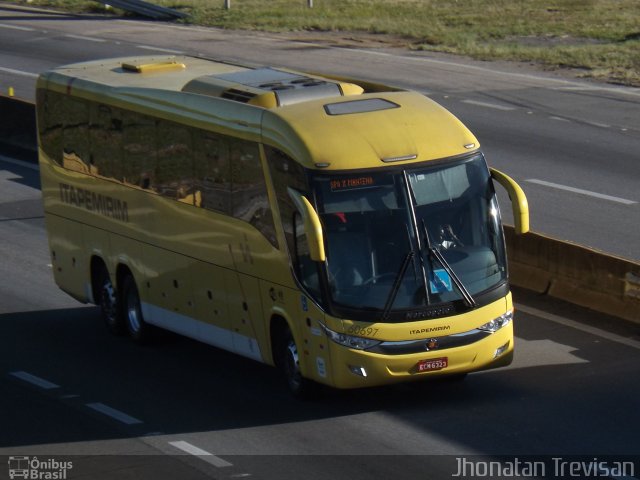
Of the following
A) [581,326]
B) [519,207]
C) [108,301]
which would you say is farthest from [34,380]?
[581,326]

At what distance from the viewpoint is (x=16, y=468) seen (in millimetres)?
11531

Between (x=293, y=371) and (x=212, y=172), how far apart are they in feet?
7.53

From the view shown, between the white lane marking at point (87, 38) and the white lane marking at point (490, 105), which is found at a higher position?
the white lane marking at point (490, 105)

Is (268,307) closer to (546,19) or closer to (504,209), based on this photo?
(504,209)

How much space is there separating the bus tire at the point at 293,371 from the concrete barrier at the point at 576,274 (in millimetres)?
4204

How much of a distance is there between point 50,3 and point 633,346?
123 ft

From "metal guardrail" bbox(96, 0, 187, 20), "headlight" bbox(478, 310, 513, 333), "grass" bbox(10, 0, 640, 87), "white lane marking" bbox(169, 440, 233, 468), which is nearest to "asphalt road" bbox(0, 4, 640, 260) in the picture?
"metal guardrail" bbox(96, 0, 187, 20)

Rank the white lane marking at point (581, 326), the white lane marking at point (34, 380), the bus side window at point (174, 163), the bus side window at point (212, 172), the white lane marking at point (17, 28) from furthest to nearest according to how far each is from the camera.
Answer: the white lane marking at point (17, 28), the white lane marking at point (581, 326), the bus side window at point (174, 163), the white lane marking at point (34, 380), the bus side window at point (212, 172)

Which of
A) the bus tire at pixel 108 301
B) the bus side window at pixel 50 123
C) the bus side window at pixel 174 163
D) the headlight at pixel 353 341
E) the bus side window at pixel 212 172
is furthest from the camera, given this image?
the bus side window at pixel 50 123

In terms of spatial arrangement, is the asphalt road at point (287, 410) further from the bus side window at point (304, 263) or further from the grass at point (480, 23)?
the grass at point (480, 23)

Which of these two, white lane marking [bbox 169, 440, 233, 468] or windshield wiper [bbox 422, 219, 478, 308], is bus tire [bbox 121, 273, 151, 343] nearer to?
white lane marking [bbox 169, 440, 233, 468]

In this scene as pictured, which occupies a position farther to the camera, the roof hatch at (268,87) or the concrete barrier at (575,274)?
the concrete barrier at (575,274)

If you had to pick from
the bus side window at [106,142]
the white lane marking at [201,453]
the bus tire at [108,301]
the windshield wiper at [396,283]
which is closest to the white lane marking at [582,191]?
the bus tire at [108,301]

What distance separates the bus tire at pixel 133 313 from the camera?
50.8 ft
